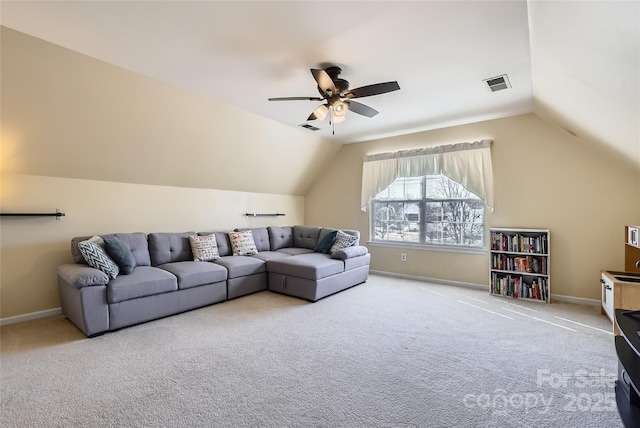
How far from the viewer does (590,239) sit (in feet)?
12.5

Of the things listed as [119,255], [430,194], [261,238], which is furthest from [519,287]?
[119,255]

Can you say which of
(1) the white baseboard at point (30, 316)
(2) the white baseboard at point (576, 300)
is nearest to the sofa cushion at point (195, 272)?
(1) the white baseboard at point (30, 316)

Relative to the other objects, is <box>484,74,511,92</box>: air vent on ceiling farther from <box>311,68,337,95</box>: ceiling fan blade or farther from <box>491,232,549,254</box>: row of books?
<box>491,232,549,254</box>: row of books

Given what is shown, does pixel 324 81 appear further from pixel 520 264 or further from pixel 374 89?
pixel 520 264

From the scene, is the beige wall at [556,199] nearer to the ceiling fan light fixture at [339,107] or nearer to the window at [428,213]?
the window at [428,213]

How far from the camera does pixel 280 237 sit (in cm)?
562

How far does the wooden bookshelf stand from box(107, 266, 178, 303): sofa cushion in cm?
425

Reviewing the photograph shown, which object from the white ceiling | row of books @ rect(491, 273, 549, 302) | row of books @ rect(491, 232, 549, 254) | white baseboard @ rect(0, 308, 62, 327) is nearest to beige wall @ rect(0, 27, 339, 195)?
the white ceiling

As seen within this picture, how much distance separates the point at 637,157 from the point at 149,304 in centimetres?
522

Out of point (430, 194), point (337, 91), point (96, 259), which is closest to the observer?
point (337, 91)

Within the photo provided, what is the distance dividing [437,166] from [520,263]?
1.86 metres

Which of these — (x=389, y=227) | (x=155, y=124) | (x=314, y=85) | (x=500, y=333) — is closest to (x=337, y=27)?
(x=314, y=85)

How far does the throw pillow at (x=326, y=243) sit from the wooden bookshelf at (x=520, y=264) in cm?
236

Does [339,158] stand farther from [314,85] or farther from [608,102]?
[608,102]
